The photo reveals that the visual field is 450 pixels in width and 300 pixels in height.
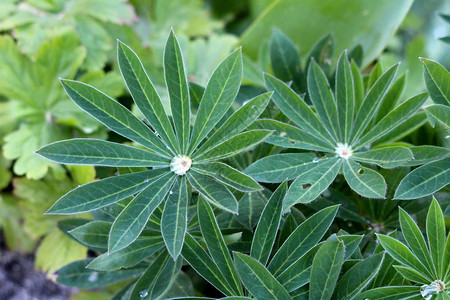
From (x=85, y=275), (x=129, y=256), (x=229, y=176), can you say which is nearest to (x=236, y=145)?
(x=229, y=176)

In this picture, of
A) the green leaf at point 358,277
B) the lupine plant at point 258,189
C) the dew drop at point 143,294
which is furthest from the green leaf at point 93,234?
the green leaf at point 358,277

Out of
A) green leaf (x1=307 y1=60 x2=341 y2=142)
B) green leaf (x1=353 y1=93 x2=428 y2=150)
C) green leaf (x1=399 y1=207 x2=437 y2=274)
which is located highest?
green leaf (x1=307 y1=60 x2=341 y2=142)

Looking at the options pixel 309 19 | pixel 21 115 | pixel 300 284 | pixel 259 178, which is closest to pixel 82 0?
pixel 21 115

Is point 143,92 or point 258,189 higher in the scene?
point 143,92

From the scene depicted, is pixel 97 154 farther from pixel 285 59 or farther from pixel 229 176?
pixel 285 59

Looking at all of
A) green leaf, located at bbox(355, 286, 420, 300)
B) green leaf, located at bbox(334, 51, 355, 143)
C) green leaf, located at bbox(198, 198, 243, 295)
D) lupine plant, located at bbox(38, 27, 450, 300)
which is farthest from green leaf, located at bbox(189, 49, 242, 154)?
green leaf, located at bbox(355, 286, 420, 300)

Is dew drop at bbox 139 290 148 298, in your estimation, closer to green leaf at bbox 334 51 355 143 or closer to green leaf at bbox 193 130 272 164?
green leaf at bbox 193 130 272 164

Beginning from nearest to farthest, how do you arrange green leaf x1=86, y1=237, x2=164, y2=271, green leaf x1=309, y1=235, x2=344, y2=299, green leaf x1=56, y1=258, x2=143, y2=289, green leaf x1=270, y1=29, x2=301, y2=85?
green leaf x1=309, y1=235, x2=344, y2=299 → green leaf x1=86, y1=237, x2=164, y2=271 → green leaf x1=56, y1=258, x2=143, y2=289 → green leaf x1=270, y1=29, x2=301, y2=85
